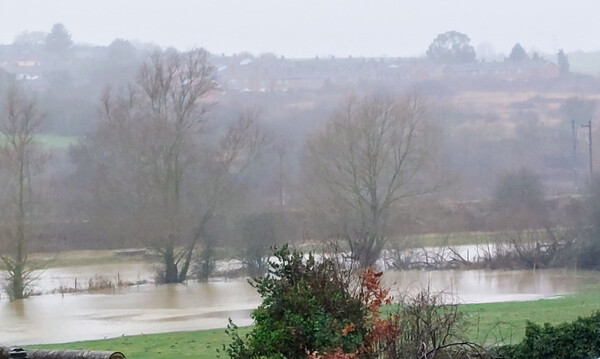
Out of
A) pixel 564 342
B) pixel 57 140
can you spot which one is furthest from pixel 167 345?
pixel 57 140

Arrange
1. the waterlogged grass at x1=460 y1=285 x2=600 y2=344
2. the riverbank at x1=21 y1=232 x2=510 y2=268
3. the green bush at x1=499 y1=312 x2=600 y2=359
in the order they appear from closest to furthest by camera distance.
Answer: the green bush at x1=499 y1=312 x2=600 y2=359
the waterlogged grass at x1=460 y1=285 x2=600 y2=344
the riverbank at x1=21 y1=232 x2=510 y2=268

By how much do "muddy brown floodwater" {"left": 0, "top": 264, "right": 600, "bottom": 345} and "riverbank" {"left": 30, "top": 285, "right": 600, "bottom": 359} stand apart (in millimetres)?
3028

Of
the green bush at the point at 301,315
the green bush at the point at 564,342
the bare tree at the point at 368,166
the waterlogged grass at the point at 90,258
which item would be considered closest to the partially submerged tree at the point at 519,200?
the bare tree at the point at 368,166

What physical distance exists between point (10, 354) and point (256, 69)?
16046cm

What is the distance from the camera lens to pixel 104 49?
650ft

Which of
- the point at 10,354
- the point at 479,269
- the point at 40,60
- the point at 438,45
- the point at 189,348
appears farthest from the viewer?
the point at 438,45

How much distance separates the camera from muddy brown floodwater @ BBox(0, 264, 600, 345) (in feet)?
98.7

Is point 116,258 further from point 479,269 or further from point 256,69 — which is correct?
point 256,69

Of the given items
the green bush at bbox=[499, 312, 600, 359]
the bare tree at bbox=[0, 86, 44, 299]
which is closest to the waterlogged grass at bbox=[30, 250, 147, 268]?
the bare tree at bbox=[0, 86, 44, 299]

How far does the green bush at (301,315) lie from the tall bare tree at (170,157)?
1521 inches

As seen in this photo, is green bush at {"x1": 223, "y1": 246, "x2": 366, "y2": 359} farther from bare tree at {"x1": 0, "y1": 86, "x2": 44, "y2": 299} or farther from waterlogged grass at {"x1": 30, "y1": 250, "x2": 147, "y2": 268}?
waterlogged grass at {"x1": 30, "y1": 250, "x2": 147, "y2": 268}

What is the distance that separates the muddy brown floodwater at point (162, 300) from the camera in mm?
30078

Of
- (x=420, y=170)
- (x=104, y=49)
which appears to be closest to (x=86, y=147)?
(x=420, y=170)

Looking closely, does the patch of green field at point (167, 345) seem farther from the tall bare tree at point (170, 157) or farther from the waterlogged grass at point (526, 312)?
the tall bare tree at point (170, 157)
